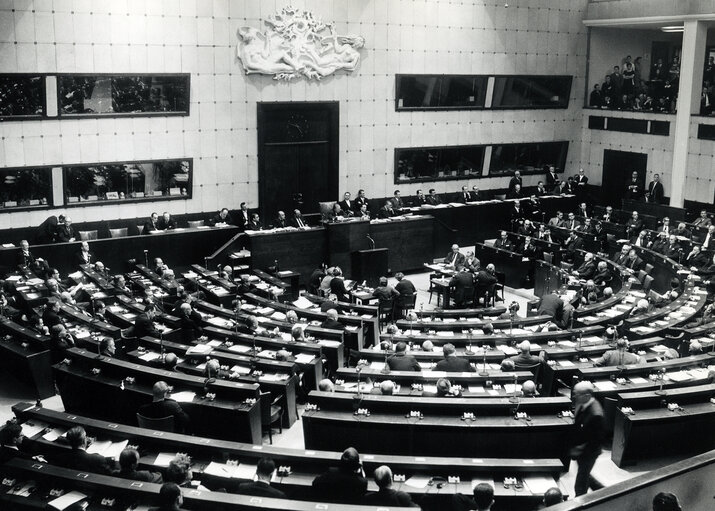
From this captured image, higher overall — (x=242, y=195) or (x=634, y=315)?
(x=242, y=195)

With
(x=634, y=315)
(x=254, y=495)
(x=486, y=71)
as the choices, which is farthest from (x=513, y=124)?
(x=254, y=495)

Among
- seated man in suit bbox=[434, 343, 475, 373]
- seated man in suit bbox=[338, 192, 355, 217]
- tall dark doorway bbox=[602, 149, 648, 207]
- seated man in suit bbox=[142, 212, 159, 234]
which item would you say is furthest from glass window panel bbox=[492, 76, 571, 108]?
seated man in suit bbox=[434, 343, 475, 373]

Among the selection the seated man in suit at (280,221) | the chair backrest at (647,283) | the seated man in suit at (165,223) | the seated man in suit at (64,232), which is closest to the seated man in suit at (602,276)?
the chair backrest at (647,283)

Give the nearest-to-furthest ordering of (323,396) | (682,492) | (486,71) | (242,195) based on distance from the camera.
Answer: (682,492)
(323,396)
(242,195)
(486,71)

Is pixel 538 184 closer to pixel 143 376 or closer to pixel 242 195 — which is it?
pixel 242 195

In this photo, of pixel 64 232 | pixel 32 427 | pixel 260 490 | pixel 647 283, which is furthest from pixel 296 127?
pixel 260 490

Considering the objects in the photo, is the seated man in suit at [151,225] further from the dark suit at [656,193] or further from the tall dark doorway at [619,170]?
the tall dark doorway at [619,170]

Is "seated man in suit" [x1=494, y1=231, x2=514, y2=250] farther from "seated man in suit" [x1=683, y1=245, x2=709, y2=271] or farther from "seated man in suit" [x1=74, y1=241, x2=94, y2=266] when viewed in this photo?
"seated man in suit" [x1=74, y1=241, x2=94, y2=266]

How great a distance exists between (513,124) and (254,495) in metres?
22.1

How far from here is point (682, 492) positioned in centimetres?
496

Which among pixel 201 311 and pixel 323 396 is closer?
pixel 323 396

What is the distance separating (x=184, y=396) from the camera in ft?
34.3

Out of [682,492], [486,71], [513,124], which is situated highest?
[486,71]

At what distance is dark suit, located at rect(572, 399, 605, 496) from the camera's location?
29.1 feet
